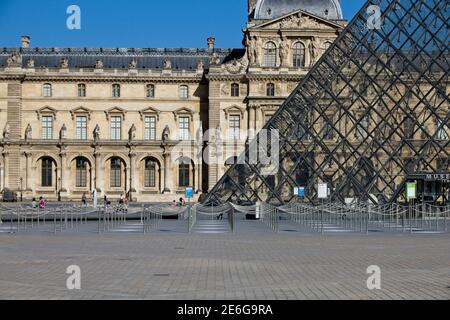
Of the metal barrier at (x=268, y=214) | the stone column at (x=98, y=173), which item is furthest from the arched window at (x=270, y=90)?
the metal barrier at (x=268, y=214)

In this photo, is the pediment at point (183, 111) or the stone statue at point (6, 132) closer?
the stone statue at point (6, 132)

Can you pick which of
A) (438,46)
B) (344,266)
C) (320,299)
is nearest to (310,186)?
(438,46)

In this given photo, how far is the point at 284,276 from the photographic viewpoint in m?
12.1

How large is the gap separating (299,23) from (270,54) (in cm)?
270

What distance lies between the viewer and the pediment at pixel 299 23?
5897 centimetres

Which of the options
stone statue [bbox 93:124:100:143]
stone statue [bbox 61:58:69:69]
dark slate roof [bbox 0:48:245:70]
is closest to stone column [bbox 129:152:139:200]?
stone statue [bbox 93:124:100:143]

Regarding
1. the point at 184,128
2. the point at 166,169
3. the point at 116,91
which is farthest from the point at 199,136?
the point at 116,91

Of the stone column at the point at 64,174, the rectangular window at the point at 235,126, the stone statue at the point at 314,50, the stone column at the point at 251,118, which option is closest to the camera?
the stone statue at the point at 314,50

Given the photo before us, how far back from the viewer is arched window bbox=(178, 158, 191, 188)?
62281 mm

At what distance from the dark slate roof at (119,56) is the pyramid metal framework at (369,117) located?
32093 millimetres

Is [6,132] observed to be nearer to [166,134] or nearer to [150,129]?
[150,129]

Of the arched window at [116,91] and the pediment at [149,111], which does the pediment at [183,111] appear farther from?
the arched window at [116,91]
